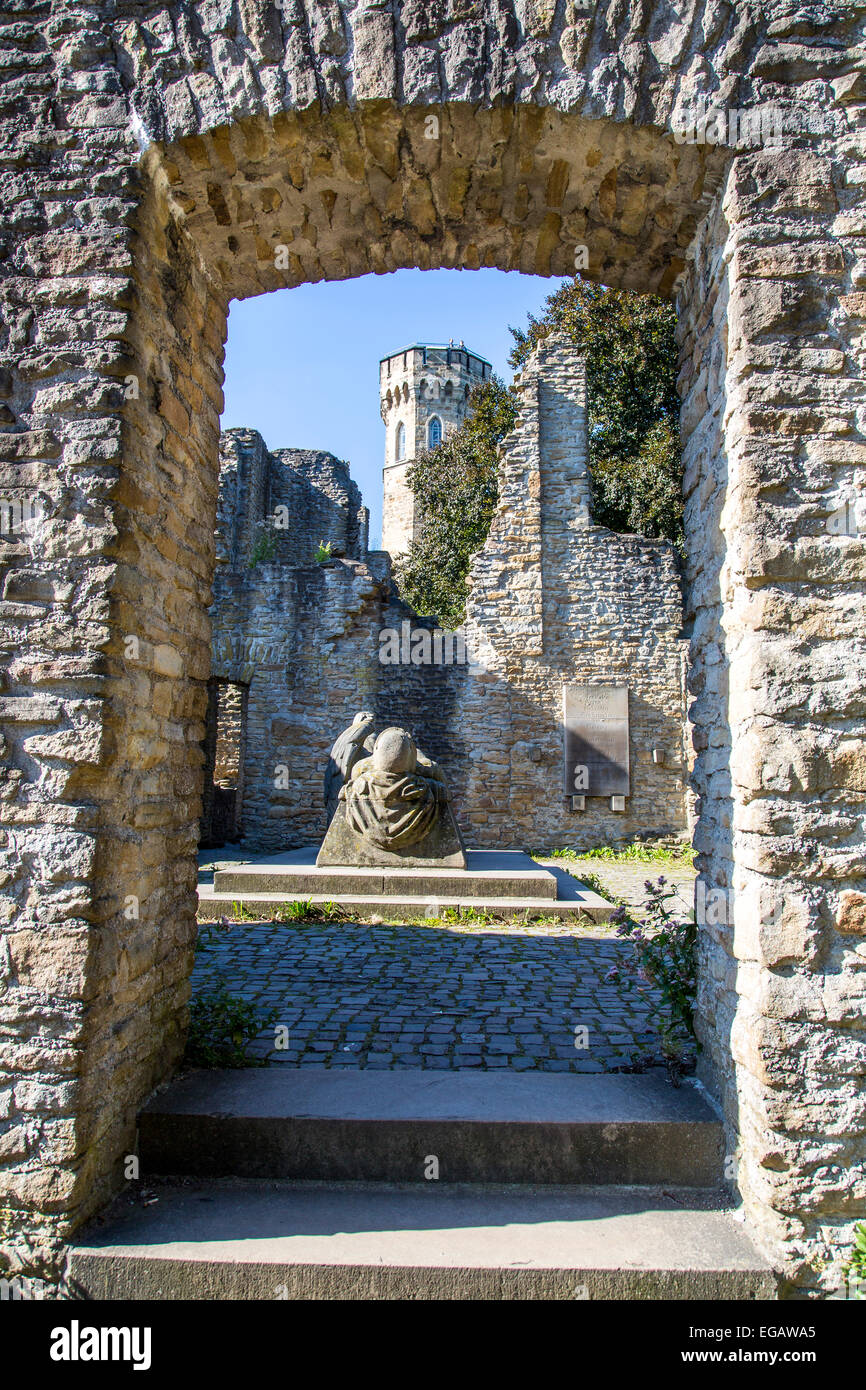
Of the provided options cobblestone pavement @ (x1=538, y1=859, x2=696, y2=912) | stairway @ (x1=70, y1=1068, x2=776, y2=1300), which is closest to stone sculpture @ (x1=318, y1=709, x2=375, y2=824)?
cobblestone pavement @ (x1=538, y1=859, x2=696, y2=912)

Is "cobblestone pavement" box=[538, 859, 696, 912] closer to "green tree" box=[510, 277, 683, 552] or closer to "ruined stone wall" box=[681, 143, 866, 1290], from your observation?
"ruined stone wall" box=[681, 143, 866, 1290]

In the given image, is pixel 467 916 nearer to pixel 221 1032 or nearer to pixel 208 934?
pixel 208 934

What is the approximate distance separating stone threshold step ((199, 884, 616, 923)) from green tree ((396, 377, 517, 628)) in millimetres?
11843

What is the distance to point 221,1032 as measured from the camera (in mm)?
3713

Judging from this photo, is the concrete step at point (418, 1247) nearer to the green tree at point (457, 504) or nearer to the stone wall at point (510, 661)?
the stone wall at point (510, 661)

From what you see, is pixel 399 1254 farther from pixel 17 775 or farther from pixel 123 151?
pixel 123 151

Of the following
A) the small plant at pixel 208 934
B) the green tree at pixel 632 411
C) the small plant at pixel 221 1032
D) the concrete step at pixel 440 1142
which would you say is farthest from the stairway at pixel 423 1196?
the green tree at pixel 632 411

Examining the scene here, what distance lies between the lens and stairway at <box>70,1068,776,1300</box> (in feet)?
7.73

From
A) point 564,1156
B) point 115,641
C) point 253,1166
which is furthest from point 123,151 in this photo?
point 564,1156

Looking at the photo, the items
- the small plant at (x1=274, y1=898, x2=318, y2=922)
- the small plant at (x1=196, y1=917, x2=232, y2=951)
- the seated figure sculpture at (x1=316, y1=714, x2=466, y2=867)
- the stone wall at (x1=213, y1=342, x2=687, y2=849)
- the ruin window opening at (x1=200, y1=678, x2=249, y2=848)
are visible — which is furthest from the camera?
the ruin window opening at (x1=200, y1=678, x2=249, y2=848)

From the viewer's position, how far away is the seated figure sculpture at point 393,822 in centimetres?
798

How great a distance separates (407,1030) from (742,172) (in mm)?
3975

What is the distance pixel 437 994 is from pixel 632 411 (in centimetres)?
1589

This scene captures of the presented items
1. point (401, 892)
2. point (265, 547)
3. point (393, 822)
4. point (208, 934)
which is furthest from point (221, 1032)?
point (265, 547)
